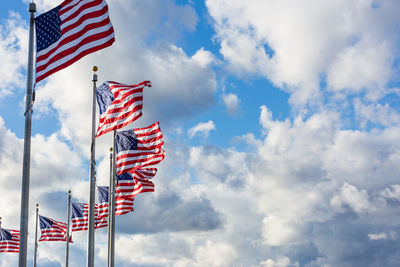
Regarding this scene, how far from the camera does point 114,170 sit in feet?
117

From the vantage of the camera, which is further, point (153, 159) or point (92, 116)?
point (153, 159)

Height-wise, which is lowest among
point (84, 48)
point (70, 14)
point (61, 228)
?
point (61, 228)

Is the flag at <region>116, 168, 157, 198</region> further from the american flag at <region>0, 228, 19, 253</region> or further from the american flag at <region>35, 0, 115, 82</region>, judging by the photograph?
the american flag at <region>35, 0, 115, 82</region>

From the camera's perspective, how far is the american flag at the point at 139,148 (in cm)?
3469

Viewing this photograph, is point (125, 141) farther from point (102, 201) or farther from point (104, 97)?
point (102, 201)

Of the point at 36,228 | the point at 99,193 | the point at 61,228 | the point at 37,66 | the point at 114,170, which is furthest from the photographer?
the point at 36,228

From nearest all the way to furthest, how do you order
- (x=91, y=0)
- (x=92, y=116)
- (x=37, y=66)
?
(x=37, y=66)
(x=91, y=0)
(x=92, y=116)

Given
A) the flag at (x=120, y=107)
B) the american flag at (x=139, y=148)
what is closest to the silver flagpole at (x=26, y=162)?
the flag at (x=120, y=107)

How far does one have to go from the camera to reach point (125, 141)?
35312 millimetres

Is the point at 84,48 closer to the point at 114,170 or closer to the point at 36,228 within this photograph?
the point at 114,170

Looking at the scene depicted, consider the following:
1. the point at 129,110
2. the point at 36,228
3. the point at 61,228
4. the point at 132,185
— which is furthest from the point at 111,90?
the point at 36,228

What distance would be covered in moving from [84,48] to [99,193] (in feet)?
82.9

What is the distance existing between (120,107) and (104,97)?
56.8 inches

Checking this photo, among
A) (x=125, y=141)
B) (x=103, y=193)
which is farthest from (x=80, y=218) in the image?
→ (x=125, y=141)
